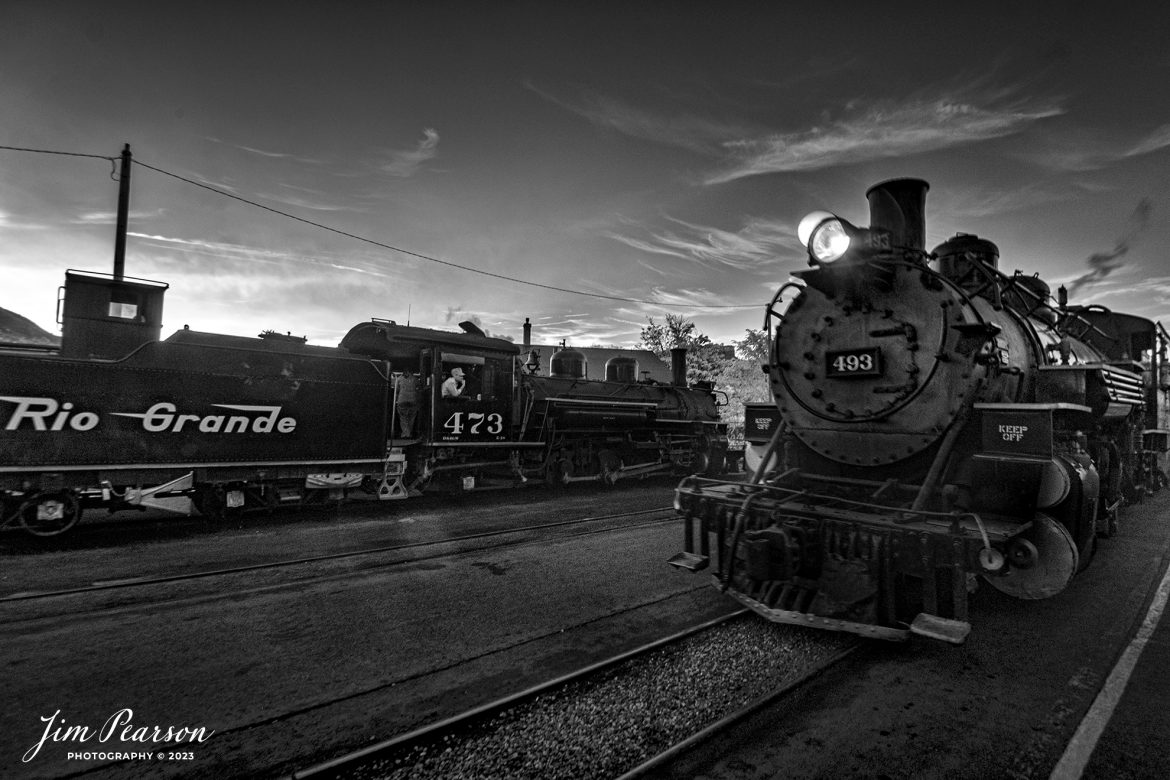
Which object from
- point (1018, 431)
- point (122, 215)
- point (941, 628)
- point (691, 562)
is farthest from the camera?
point (122, 215)

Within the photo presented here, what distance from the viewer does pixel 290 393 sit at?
764 cm

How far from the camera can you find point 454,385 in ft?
30.2

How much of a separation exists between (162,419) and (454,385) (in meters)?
3.89

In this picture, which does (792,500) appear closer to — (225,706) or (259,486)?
(225,706)

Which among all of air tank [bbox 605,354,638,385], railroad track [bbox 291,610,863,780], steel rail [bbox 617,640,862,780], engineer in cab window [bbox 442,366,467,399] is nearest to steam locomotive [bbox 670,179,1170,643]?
steel rail [bbox 617,640,862,780]

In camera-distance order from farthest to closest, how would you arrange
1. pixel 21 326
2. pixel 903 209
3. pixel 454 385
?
pixel 21 326 < pixel 454 385 < pixel 903 209

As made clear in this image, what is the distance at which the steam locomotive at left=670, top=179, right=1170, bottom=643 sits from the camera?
3.21 metres

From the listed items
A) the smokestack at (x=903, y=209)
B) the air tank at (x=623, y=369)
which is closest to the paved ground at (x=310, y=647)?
the smokestack at (x=903, y=209)

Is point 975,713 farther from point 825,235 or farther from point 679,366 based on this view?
point 679,366

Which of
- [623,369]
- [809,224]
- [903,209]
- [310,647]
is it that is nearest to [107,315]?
[310,647]

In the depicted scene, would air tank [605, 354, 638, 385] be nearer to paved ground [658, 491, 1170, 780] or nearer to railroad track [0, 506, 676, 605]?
railroad track [0, 506, 676, 605]

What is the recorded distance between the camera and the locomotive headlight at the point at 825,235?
3826 millimetres

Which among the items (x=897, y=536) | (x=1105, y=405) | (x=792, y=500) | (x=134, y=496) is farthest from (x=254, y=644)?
(x=1105, y=405)
